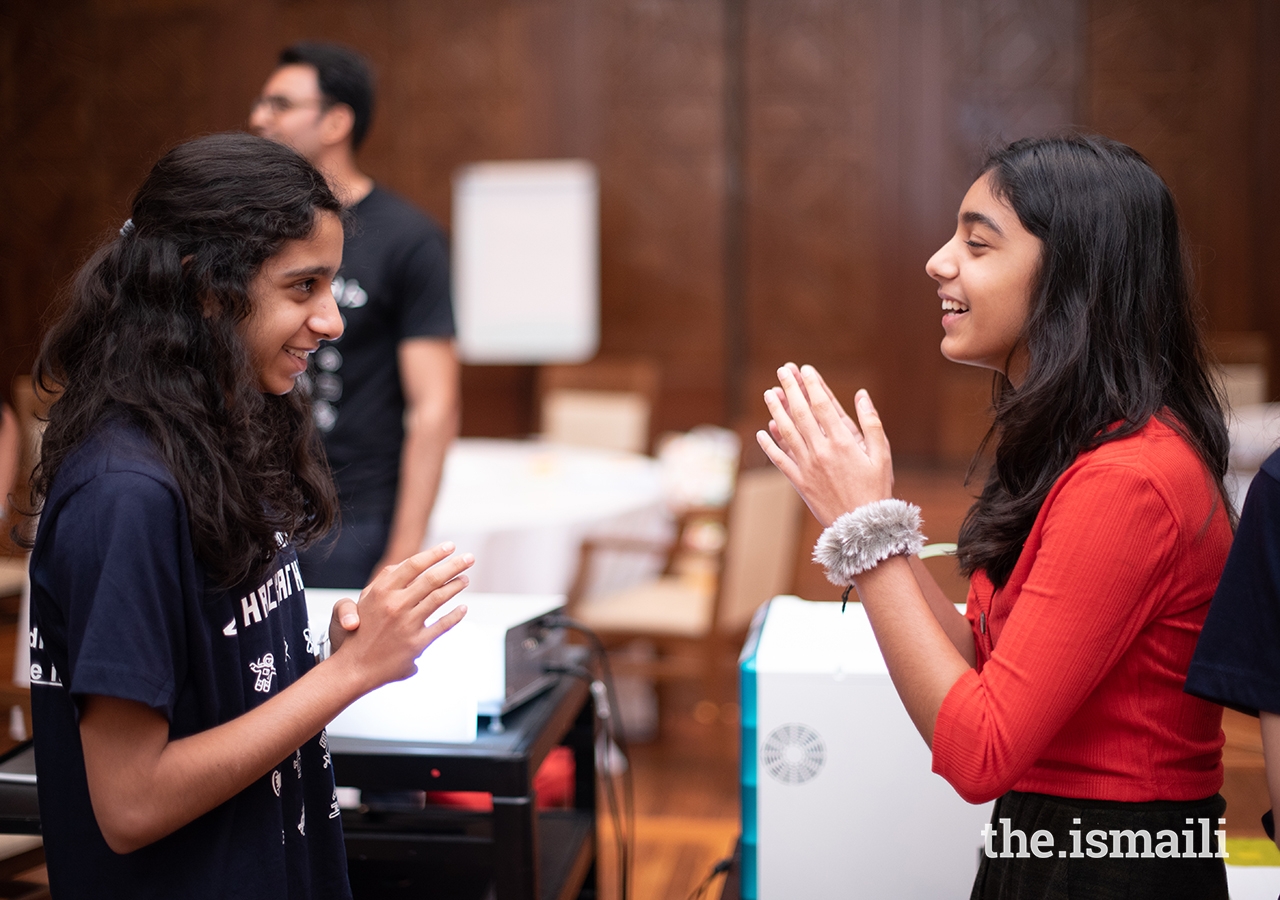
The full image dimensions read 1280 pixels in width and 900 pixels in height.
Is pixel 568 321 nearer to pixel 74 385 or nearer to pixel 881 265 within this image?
pixel 881 265

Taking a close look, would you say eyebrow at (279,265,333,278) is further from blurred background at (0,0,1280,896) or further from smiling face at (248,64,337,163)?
blurred background at (0,0,1280,896)

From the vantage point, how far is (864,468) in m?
1.05

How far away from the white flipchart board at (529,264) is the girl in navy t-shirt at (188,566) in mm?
5239

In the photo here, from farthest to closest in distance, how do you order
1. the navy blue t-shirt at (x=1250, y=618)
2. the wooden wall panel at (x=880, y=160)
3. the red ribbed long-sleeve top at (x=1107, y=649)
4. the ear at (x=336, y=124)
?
the wooden wall panel at (x=880, y=160), the ear at (x=336, y=124), the red ribbed long-sleeve top at (x=1107, y=649), the navy blue t-shirt at (x=1250, y=618)

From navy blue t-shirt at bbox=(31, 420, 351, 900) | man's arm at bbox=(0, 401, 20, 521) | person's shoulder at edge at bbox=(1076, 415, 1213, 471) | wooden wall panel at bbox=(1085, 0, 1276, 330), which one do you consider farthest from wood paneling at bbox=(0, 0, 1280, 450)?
navy blue t-shirt at bbox=(31, 420, 351, 900)

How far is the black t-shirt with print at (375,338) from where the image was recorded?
217 centimetres

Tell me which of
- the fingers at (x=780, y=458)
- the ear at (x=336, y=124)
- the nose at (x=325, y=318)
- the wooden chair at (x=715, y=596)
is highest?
the ear at (x=336, y=124)

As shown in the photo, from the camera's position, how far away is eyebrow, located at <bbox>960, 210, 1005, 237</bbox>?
43.1 inches

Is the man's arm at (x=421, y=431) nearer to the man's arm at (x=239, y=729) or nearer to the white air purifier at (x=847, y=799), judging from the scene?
the white air purifier at (x=847, y=799)

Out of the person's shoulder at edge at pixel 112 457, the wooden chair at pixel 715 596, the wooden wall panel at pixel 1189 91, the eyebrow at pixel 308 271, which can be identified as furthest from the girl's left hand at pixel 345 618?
the wooden wall panel at pixel 1189 91

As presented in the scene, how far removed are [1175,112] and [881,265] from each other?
1820mm

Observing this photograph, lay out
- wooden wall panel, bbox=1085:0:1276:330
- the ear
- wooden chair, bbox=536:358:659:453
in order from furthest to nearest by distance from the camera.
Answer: wooden wall panel, bbox=1085:0:1276:330 → wooden chair, bbox=536:358:659:453 → the ear

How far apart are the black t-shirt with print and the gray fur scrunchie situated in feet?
4.41

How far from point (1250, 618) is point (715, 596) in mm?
2373
